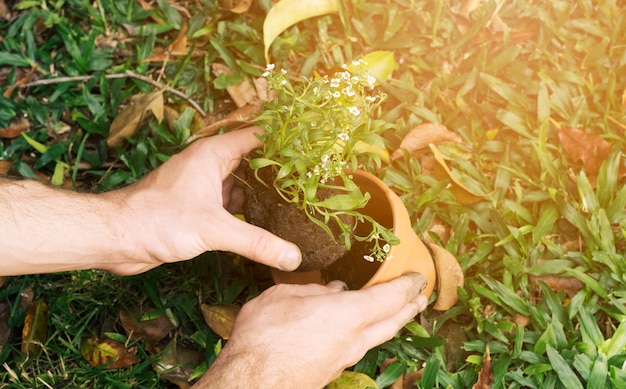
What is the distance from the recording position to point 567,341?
96.6 inches

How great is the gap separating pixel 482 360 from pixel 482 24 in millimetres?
1483

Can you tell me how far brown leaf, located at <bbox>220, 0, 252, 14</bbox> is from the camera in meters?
3.10

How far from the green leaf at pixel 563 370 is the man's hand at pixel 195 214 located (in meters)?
1.02

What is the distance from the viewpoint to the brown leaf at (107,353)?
261cm

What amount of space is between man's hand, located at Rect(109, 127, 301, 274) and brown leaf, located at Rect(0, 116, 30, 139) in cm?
122

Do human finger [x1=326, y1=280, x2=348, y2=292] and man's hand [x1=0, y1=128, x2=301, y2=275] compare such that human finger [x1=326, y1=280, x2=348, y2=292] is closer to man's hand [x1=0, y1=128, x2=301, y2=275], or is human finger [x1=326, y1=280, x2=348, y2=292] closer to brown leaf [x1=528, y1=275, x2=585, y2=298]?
man's hand [x1=0, y1=128, x2=301, y2=275]

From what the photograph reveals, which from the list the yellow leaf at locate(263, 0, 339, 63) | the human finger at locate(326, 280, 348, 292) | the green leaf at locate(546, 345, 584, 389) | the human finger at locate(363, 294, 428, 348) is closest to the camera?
the human finger at locate(363, 294, 428, 348)

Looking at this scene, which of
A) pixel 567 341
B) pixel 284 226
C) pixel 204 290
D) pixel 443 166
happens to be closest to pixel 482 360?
pixel 567 341

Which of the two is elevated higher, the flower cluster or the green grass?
the flower cluster

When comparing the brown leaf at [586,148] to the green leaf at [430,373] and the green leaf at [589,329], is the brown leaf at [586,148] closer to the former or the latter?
the green leaf at [589,329]

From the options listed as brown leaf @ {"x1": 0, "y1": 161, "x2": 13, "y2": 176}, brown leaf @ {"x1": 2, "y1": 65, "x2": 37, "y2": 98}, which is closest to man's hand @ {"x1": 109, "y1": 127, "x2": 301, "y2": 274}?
brown leaf @ {"x1": 0, "y1": 161, "x2": 13, "y2": 176}

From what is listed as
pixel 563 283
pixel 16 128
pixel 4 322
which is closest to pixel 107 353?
pixel 4 322

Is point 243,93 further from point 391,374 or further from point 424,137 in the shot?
point 391,374

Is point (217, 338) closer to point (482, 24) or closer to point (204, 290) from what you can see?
point (204, 290)
